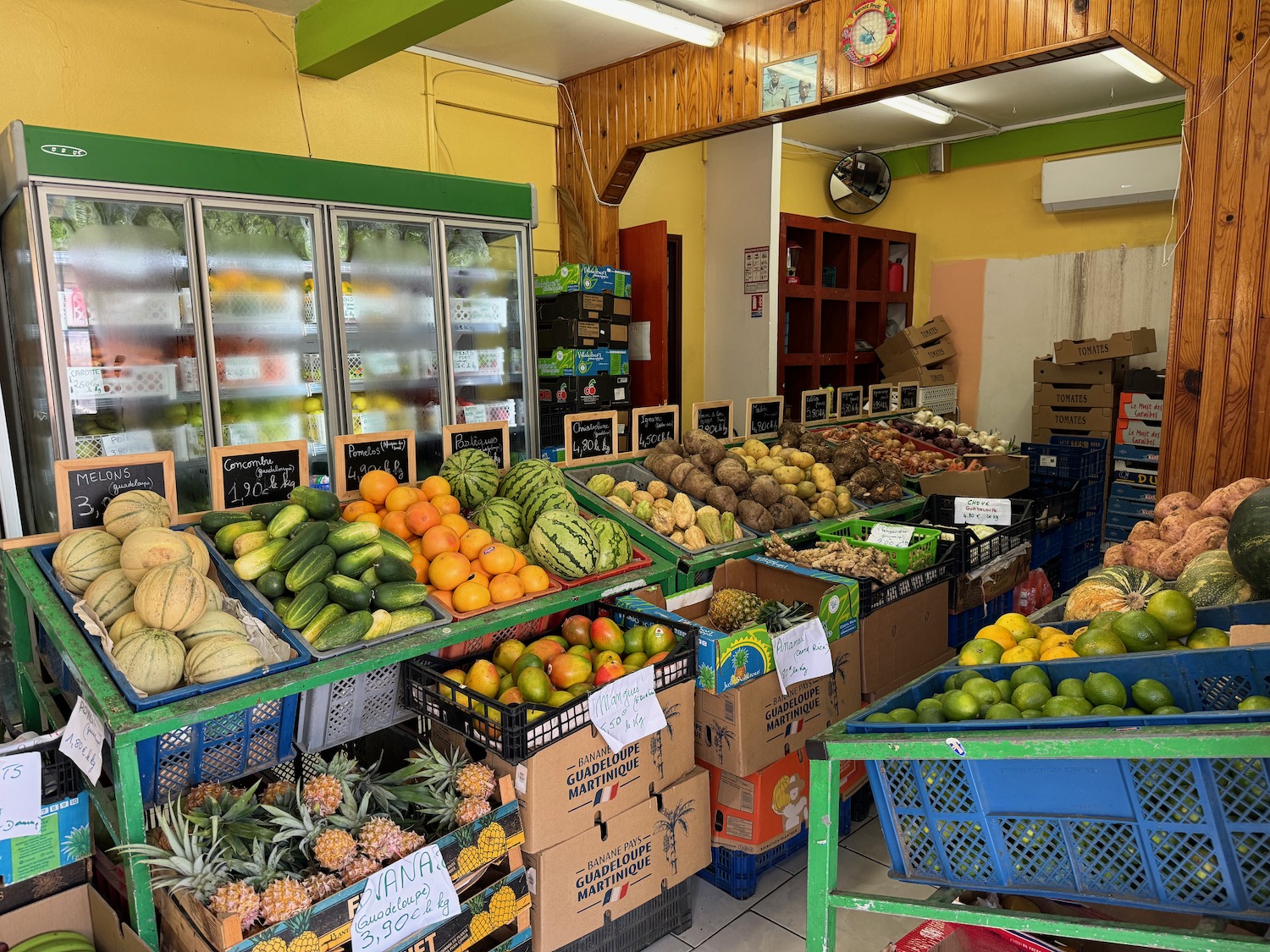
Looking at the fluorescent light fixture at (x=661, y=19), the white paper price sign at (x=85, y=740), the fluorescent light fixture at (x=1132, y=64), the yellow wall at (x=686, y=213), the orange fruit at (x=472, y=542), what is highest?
the fluorescent light fixture at (x=1132, y=64)

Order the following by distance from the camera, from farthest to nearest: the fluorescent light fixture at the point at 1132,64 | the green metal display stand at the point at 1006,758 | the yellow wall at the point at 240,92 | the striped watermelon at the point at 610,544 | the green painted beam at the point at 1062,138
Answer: the green painted beam at the point at 1062,138
the fluorescent light fixture at the point at 1132,64
the yellow wall at the point at 240,92
the striped watermelon at the point at 610,544
the green metal display stand at the point at 1006,758

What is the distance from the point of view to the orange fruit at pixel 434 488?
2977 millimetres

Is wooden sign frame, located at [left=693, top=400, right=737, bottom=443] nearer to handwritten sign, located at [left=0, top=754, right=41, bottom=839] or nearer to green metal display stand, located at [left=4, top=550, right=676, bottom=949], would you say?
green metal display stand, located at [left=4, top=550, right=676, bottom=949]

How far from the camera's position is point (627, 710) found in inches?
89.5

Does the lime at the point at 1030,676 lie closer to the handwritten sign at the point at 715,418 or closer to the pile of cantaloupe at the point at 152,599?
the pile of cantaloupe at the point at 152,599

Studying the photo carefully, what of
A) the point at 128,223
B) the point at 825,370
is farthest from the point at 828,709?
the point at 825,370

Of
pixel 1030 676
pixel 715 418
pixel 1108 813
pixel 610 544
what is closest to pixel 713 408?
pixel 715 418

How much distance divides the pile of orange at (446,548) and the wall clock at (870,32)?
322 centimetres

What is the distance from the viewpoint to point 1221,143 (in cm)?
325

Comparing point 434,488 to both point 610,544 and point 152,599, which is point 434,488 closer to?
point 610,544

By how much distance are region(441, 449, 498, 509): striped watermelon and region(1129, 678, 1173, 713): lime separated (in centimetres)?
217

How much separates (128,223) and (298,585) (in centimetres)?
243

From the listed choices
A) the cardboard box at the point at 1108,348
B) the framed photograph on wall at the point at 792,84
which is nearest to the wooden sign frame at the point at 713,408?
the framed photograph on wall at the point at 792,84

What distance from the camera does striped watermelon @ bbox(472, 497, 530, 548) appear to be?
9.68 feet
